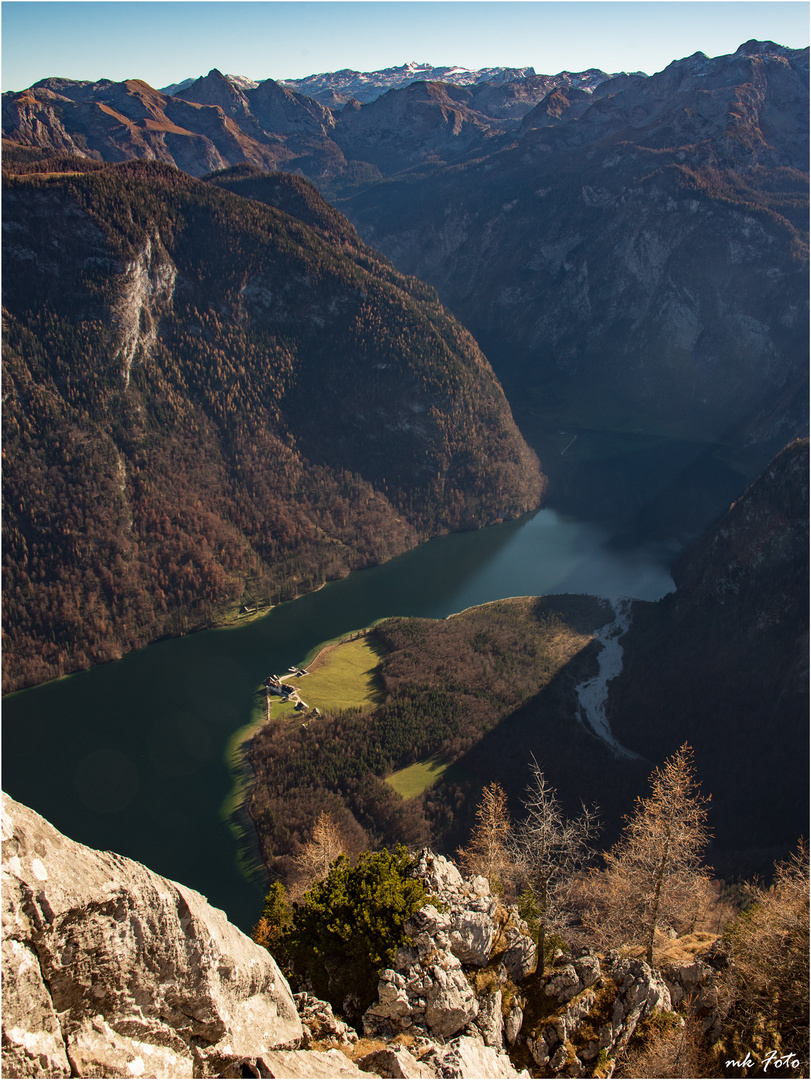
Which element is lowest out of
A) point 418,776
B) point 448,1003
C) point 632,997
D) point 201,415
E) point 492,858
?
point 418,776

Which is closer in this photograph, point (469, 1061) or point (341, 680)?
point (469, 1061)

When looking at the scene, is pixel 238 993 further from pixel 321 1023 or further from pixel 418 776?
pixel 418 776

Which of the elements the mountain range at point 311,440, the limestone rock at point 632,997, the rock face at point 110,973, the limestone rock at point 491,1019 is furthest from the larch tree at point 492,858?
the rock face at point 110,973

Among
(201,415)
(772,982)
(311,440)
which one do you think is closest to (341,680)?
(772,982)

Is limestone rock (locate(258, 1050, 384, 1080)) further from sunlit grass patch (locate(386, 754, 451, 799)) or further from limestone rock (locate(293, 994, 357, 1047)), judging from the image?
sunlit grass patch (locate(386, 754, 451, 799))

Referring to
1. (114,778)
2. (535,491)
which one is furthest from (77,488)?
(535,491)
